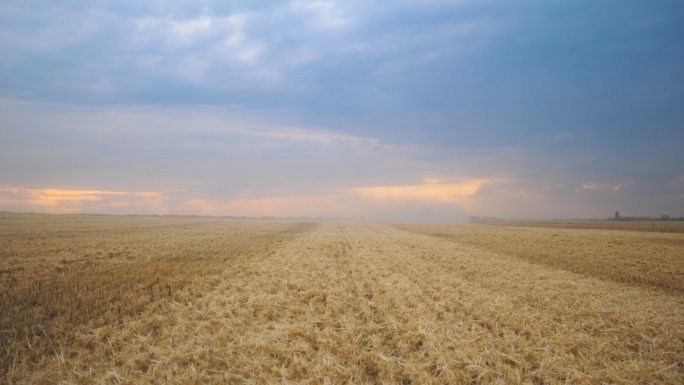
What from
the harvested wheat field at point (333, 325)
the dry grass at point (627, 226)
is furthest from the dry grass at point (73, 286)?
the dry grass at point (627, 226)

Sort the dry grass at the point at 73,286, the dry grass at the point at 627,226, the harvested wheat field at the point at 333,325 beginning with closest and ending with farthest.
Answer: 1. the harvested wheat field at the point at 333,325
2. the dry grass at the point at 73,286
3. the dry grass at the point at 627,226

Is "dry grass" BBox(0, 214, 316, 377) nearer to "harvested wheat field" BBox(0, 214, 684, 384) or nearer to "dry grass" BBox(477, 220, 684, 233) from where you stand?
"harvested wheat field" BBox(0, 214, 684, 384)

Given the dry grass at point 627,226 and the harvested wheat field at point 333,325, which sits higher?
the harvested wheat field at point 333,325

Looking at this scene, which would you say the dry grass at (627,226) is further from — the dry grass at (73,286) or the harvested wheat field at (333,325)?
the dry grass at (73,286)

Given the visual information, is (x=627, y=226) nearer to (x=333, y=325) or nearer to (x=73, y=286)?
(x=333, y=325)

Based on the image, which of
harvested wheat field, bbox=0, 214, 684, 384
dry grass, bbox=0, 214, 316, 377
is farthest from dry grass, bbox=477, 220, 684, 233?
dry grass, bbox=0, 214, 316, 377

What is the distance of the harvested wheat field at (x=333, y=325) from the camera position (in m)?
5.20

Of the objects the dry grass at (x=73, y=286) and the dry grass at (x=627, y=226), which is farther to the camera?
the dry grass at (x=627, y=226)

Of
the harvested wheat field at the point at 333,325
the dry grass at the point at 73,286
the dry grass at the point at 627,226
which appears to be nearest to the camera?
the harvested wheat field at the point at 333,325

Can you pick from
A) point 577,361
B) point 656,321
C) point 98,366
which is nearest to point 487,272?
point 656,321

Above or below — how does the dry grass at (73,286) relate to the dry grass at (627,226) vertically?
above

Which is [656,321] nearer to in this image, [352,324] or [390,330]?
[390,330]

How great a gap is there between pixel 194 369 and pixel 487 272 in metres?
12.2

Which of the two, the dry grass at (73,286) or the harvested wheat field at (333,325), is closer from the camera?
the harvested wheat field at (333,325)
